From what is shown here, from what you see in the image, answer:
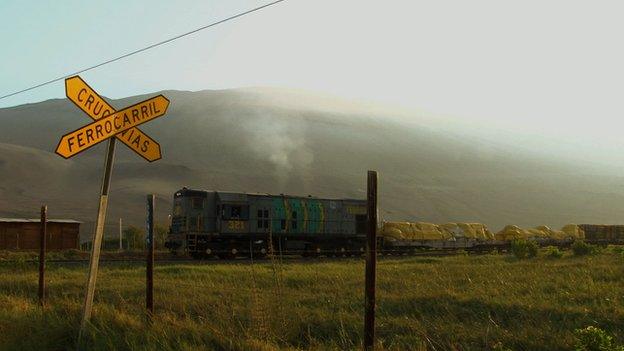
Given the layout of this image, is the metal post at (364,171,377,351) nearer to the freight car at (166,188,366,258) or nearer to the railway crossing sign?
the railway crossing sign

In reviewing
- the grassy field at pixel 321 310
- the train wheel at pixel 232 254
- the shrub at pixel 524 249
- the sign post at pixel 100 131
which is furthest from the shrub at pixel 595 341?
the train wheel at pixel 232 254

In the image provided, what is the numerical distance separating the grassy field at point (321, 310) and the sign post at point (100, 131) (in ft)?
3.03

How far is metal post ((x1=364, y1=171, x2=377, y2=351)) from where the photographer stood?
20.6 feet

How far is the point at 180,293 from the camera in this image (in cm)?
1454

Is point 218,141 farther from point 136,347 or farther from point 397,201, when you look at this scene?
point 136,347

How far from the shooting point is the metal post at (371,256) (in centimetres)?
627

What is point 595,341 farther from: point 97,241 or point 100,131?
point 100,131

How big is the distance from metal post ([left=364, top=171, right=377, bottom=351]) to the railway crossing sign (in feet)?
12.1

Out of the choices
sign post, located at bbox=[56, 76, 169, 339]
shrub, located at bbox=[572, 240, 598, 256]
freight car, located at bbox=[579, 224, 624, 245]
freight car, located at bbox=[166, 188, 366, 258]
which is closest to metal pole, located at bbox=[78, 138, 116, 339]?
sign post, located at bbox=[56, 76, 169, 339]

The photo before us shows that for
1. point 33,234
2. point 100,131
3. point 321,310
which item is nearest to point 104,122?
point 100,131

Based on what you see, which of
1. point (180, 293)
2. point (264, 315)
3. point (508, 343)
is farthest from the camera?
point (180, 293)

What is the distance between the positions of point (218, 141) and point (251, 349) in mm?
130570

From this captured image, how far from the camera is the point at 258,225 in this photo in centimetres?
3189

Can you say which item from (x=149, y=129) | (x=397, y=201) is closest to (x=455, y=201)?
(x=397, y=201)
